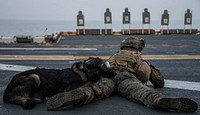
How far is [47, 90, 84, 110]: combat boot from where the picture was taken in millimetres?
3727

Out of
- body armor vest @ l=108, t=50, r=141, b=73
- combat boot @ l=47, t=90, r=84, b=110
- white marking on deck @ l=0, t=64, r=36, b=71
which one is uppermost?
body armor vest @ l=108, t=50, r=141, b=73

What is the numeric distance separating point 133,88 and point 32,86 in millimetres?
1223

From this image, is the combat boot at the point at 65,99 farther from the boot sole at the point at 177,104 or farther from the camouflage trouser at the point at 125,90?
the boot sole at the point at 177,104

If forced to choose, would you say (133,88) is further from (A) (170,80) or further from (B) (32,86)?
(A) (170,80)

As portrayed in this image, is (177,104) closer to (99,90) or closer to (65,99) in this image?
(99,90)

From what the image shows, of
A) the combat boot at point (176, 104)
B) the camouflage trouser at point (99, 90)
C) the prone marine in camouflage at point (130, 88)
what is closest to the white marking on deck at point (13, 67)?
the prone marine in camouflage at point (130, 88)

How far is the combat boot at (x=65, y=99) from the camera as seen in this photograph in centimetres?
373

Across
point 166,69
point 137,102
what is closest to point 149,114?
point 137,102

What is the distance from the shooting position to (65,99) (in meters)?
3.75

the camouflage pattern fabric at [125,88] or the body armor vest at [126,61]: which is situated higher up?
the body armor vest at [126,61]

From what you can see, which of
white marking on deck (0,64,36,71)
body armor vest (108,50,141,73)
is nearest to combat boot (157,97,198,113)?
body armor vest (108,50,141,73)

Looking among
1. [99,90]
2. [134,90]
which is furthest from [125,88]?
[99,90]

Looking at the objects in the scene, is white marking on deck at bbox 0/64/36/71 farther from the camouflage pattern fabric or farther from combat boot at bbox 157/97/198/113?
combat boot at bbox 157/97/198/113

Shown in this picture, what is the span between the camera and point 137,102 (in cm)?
427
